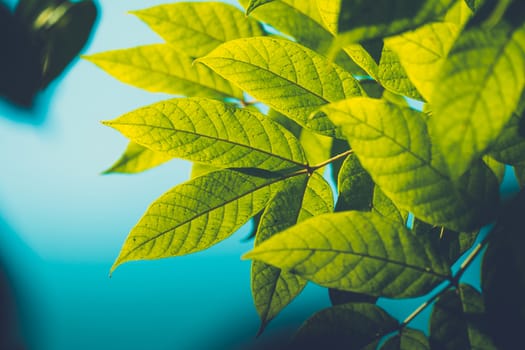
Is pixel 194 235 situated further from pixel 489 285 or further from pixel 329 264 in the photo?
pixel 489 285

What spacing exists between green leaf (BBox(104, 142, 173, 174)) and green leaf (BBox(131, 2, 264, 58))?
0.24 m

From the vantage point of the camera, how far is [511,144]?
1.40 ft

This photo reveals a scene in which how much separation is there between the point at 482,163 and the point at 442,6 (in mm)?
179

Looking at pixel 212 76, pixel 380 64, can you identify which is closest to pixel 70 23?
pixel 212 76

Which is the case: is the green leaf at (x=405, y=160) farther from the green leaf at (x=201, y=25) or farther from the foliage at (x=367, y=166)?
the green leaf at (x=201, y=25)

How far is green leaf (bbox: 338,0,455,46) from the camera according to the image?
0.29 m

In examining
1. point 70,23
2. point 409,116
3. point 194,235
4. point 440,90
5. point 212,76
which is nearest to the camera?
point 440,90

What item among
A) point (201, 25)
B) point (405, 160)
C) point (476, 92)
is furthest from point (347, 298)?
point (201, 25)

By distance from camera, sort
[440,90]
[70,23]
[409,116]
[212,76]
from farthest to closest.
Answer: [212,76] → [70,23] → [409,116] → [440,90]

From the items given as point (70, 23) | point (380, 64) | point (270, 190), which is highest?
point (70, 23)

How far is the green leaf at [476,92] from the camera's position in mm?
294

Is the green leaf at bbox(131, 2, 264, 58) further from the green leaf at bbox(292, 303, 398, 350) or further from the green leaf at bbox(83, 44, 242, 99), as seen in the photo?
the green leaf at bbox(292, 303, 398, 350)

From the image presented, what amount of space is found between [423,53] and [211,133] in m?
0.24

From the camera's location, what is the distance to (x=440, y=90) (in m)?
0.30
